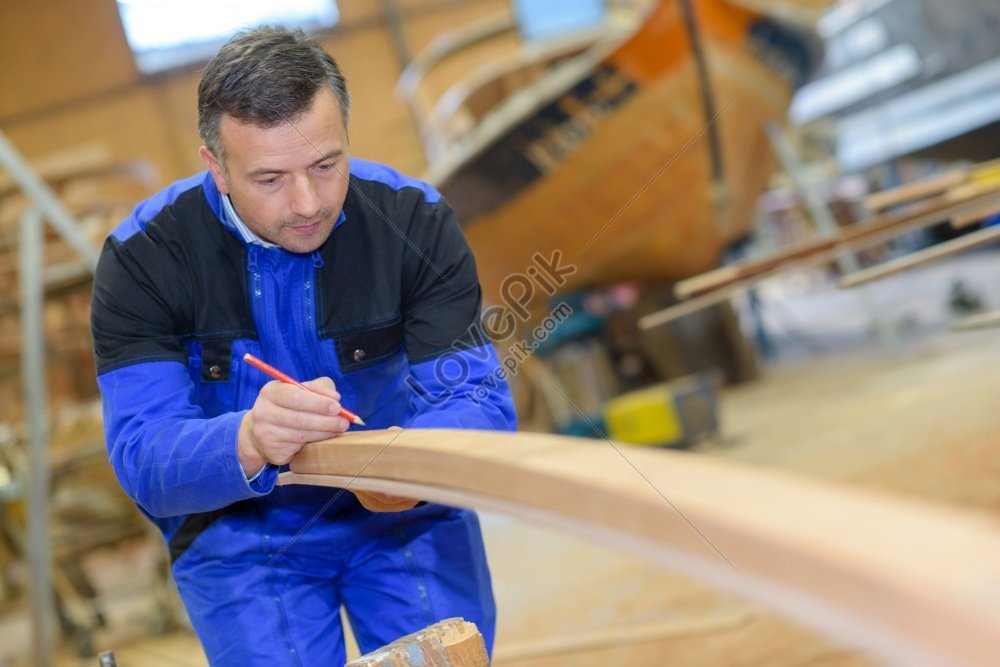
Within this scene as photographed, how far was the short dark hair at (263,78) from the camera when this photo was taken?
132 cm

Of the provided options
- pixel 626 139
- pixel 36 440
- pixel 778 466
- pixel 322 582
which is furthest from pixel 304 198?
pixel 626 139

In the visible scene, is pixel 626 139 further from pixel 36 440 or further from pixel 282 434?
pixel 282 434

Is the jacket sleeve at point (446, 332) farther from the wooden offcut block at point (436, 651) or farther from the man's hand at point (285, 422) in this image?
the wooden offcut block at point (436, 651)

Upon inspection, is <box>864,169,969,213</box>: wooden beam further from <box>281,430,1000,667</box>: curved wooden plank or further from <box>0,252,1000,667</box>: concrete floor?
<box>281,430,1000,667</box>: curved wooden plank

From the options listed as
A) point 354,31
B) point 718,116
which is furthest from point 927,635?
point 354,31

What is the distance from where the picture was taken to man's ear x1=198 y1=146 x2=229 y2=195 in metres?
1.43

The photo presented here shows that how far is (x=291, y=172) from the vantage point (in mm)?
1376

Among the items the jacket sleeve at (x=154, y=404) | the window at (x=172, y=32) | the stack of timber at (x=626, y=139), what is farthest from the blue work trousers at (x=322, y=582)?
the window at (x=172, y=32)

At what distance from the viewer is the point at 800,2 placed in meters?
7.37

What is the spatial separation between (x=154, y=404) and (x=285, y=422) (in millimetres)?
234

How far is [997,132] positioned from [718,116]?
139 inches

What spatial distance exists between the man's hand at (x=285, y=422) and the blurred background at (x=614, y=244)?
65cm

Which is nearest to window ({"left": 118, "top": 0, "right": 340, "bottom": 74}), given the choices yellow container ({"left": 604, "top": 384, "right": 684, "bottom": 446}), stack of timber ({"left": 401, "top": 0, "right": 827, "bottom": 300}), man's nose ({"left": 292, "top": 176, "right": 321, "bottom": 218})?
stack of timber ({"left": 401, "top": 0, "right": 827, "bottom": 300})

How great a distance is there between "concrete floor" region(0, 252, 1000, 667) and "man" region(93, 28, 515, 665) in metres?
0.68
